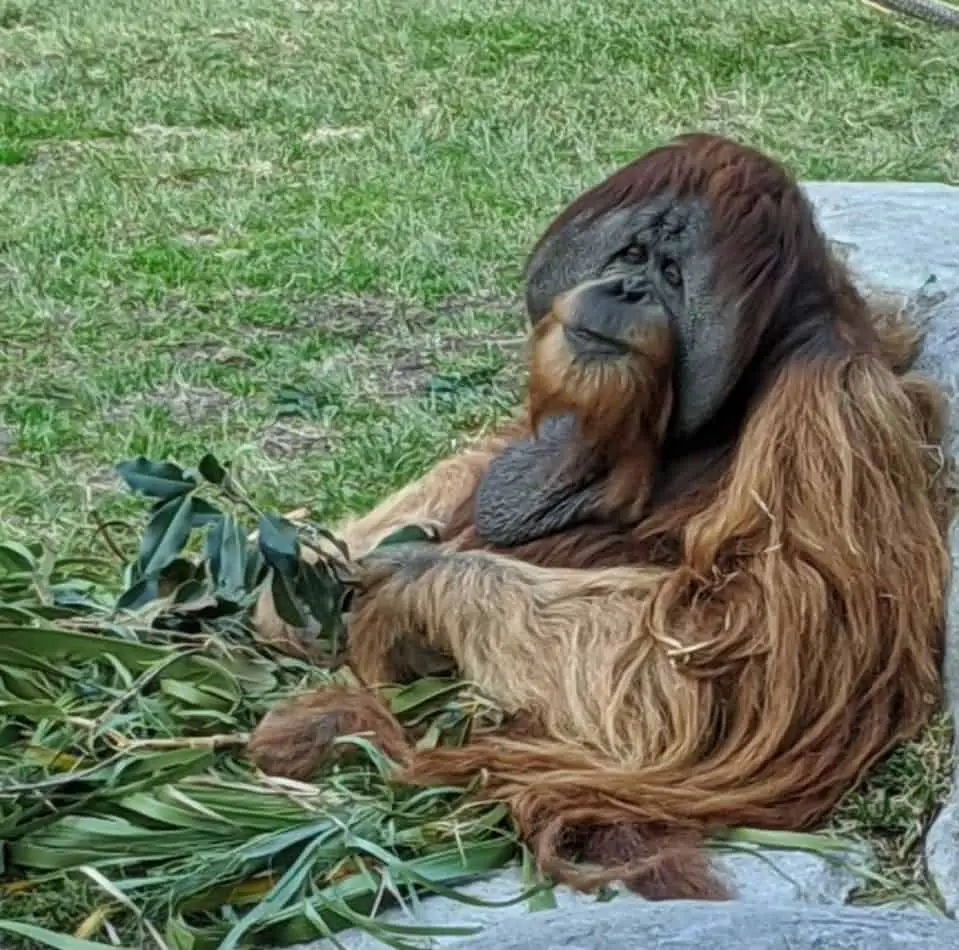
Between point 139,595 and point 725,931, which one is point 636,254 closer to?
point 139,595

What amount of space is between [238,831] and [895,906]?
0.72m

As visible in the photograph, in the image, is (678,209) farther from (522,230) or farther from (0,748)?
(522,230)

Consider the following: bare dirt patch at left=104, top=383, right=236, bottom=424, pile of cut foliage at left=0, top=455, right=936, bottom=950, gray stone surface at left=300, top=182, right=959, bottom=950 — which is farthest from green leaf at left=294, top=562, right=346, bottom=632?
bare dirt patch at left=104, top=383, right=236, bottom=424

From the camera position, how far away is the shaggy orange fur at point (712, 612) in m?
2.52

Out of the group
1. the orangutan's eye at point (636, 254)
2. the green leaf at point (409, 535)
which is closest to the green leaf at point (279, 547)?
the green leaf at point (409, 535)

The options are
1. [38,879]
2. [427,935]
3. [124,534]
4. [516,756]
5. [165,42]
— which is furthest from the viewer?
[165,42]

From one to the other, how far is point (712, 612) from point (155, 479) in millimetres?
764

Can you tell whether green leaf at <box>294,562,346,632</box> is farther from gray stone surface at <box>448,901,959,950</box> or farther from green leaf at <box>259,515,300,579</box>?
gray stone surface at <box>448,901,959,950</box>

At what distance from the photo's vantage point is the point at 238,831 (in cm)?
245

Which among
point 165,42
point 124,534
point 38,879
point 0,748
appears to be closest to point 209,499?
point 124,534

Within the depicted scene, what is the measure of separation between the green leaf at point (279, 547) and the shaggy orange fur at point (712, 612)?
0.39 ft

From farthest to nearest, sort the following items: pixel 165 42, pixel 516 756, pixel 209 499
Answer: pixel 165 42, pixel 209 499, pixel 516 756

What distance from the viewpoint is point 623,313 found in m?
2.69

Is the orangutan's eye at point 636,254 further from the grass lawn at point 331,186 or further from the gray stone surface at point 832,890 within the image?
the grass lawn at point 331,186
